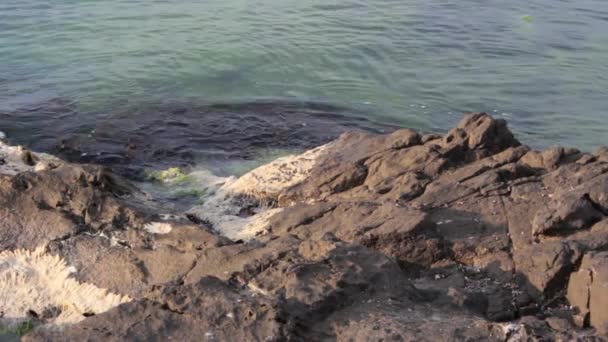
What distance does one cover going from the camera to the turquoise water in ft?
46.7

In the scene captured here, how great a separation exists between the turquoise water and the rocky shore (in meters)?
4.69

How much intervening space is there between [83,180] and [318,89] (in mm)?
7999

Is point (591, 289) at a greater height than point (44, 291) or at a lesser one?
greater

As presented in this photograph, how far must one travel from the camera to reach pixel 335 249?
6.10 m

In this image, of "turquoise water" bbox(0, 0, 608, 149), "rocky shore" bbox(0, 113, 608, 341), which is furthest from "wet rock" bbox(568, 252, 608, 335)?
"turquoise water" bbox(0, 0, 608, 149)

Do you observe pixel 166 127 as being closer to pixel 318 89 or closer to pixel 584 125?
pixel 318 89

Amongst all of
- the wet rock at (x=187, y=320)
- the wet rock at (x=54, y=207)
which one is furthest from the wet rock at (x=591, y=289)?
the wet rock at (x=54, y=207)

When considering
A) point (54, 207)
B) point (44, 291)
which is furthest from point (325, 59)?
point (44, 291)

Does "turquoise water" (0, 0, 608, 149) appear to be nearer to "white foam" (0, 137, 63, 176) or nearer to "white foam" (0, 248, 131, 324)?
"white foam" (0, 137, 63, 176)

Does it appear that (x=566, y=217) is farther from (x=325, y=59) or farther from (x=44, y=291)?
(x=325, y=59)

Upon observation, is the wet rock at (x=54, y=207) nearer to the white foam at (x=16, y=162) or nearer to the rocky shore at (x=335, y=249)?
the rocky shore at (x=335, y=249)

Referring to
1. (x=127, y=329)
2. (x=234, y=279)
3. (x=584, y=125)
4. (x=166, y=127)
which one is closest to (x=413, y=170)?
(x=234, y=279)

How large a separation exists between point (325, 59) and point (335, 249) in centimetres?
1136

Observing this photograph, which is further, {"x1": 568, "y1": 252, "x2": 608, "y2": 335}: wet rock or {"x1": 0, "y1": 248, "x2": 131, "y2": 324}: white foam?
{"x1": 0, "y1": 248, "x2": 131, "y2": 324}: white foam
